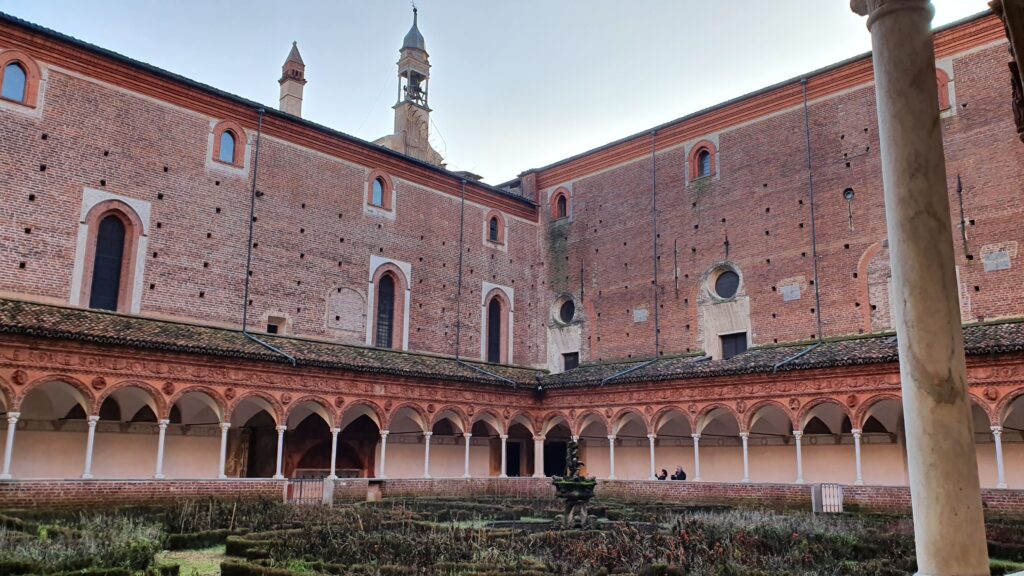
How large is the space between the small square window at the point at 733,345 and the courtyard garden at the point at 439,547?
1068cm

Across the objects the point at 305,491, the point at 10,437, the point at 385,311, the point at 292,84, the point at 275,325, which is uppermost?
the point at 292,84

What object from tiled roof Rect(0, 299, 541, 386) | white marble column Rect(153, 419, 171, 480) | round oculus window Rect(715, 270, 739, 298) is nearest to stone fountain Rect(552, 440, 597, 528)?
tiled roof Rect(0, 299, 541, 386)

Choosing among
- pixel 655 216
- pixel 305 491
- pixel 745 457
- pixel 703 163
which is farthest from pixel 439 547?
pixel 703 163

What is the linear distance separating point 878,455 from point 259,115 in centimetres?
2055

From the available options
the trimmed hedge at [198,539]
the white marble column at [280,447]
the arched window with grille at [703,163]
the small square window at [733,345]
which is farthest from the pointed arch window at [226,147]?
the small square window at [733,345]

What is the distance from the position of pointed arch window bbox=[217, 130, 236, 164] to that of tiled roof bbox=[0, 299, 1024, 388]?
5.16 meters

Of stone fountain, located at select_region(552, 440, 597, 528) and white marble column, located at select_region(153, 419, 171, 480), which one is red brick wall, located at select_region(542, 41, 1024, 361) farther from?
white marble column, located at select_region(153, 419, 171, 480)

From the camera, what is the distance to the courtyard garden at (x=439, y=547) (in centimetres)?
982

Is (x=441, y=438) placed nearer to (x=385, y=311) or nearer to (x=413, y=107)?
(x=385, y=311)

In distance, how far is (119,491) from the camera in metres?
18.6

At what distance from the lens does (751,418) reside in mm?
23844

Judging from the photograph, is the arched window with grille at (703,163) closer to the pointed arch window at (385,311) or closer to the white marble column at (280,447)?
the pointed arch window at (385,311)

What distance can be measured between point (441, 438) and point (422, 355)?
285 cm

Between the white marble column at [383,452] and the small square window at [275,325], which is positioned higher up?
the small square window at [275,325]
